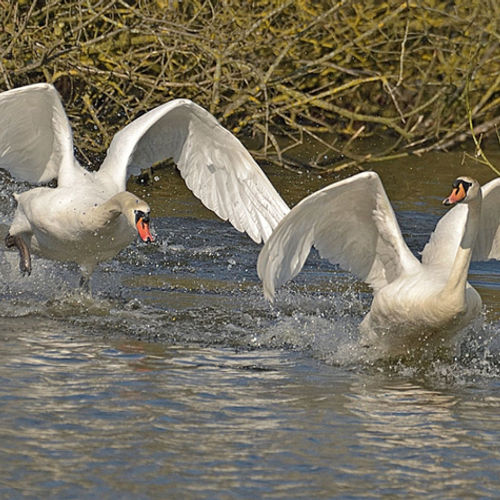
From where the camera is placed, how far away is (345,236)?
639cm

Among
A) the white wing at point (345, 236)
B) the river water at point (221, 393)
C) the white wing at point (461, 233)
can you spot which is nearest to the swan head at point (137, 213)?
the river water at point (221, 393)

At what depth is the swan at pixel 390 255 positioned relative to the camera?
18.7 ft

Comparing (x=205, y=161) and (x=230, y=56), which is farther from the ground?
(x=230, y=56)

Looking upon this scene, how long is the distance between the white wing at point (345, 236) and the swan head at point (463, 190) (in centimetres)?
40

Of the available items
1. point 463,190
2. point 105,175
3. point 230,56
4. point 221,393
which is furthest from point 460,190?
point 230,56

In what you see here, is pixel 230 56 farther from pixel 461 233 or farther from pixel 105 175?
pixel 461 233

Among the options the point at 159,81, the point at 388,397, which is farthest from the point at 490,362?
the point at 159,81

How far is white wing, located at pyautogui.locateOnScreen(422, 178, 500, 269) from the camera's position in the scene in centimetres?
635

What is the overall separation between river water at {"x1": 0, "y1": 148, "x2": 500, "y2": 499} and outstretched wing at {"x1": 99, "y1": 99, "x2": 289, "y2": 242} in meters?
0.63

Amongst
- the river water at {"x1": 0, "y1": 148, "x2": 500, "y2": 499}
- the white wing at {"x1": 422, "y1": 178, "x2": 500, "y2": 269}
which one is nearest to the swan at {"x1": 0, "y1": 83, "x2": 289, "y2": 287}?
the river water at {"x1": 0, "y1": 148, "x2": 500, "y2": 499}

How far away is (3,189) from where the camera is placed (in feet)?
35.5

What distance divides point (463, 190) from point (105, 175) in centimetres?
272

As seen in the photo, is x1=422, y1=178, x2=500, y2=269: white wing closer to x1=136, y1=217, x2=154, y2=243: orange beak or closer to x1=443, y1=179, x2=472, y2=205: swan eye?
x1=443, y1=179, x2=472, y2=205: swan eye

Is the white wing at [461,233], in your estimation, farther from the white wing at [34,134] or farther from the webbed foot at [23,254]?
the webbed foot at [23,254]
